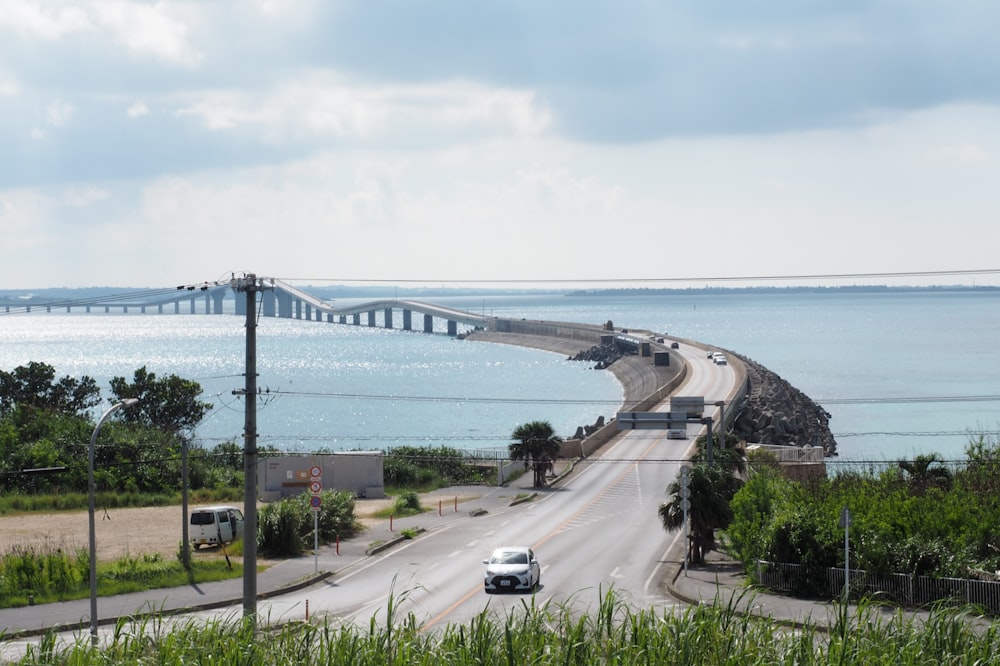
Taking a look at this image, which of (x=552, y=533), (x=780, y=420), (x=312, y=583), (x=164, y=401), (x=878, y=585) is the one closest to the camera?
(x=878, y=585)

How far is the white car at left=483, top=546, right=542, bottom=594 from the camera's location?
28.4 metres

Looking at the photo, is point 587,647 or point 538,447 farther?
point 538,447

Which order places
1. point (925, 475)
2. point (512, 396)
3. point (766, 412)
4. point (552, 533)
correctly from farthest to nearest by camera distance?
point (512, 396)
point (766, 412)
point (552, 533)
point (925, 475)

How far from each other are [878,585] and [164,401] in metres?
52.0

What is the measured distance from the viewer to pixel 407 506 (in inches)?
1773

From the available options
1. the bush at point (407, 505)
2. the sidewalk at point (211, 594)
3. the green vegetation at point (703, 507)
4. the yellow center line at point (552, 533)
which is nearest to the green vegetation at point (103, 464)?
the bush at point (407, 505)

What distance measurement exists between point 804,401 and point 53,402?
62.1 meters

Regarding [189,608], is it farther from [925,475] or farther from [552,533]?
[925,475]

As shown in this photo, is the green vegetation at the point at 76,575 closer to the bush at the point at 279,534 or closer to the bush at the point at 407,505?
the bush at the point at 279,534

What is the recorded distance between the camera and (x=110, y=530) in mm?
40125

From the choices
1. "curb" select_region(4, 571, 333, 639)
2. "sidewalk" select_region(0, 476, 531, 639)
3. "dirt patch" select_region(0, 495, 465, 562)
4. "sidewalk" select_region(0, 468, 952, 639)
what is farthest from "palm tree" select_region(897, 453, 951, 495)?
"dirt patch" select_region(0, 495, 465, 562)

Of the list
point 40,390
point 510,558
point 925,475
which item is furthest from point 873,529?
point 40,390

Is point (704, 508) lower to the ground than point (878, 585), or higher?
higher

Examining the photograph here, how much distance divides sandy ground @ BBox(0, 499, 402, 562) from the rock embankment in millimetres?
34790
